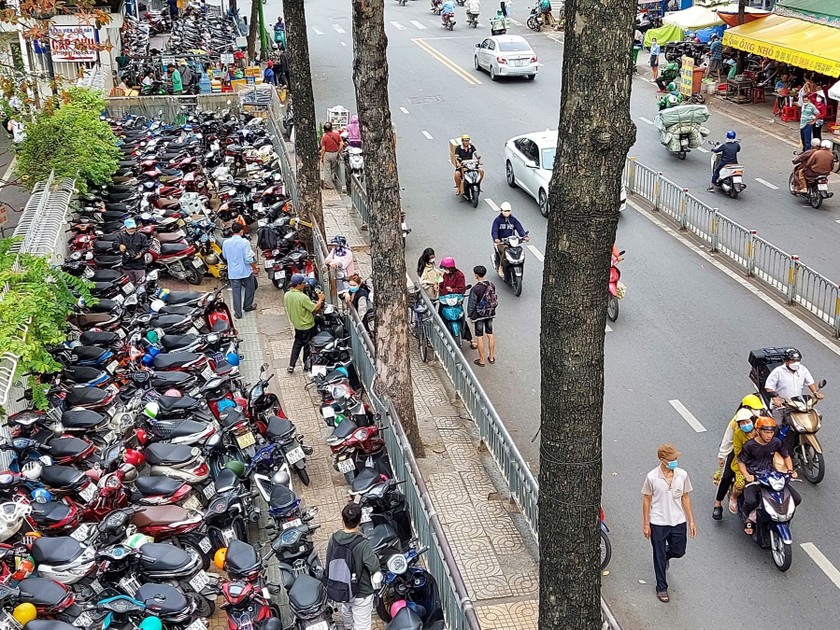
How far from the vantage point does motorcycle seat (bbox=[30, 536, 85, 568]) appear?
8.98 metres

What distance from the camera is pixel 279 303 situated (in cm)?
1764

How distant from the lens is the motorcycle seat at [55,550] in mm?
8977

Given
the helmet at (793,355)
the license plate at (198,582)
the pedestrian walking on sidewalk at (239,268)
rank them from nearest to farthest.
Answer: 1. the license plate at (198,582)
2. the helmet at (793,355)
3. the pedestrian walking on sidewalk at (239,268)

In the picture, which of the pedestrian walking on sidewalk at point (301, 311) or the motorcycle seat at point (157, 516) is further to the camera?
the pedestrian walking on sidewalk at point (301, 311)

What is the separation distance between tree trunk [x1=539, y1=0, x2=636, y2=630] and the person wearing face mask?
4580mm

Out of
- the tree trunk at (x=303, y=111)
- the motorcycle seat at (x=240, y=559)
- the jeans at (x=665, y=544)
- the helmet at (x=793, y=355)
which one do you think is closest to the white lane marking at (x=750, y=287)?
the helmet at (x=793, y=355)

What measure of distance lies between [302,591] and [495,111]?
2487cm

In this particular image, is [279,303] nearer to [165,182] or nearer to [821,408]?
[165,182]

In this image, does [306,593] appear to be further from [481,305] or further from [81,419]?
[481,305]

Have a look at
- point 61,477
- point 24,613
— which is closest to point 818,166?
point 61,477

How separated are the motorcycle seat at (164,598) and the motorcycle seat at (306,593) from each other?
35.6 inches

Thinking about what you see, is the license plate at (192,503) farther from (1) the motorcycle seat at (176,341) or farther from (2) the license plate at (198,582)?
(1) the motorcycle seat at (176,341)

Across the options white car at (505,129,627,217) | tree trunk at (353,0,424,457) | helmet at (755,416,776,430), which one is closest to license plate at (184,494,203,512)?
tree trunk at (353,0,424,457)

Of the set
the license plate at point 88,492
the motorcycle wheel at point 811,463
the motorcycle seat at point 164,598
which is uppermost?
the motorcycle seat at point 164,598
